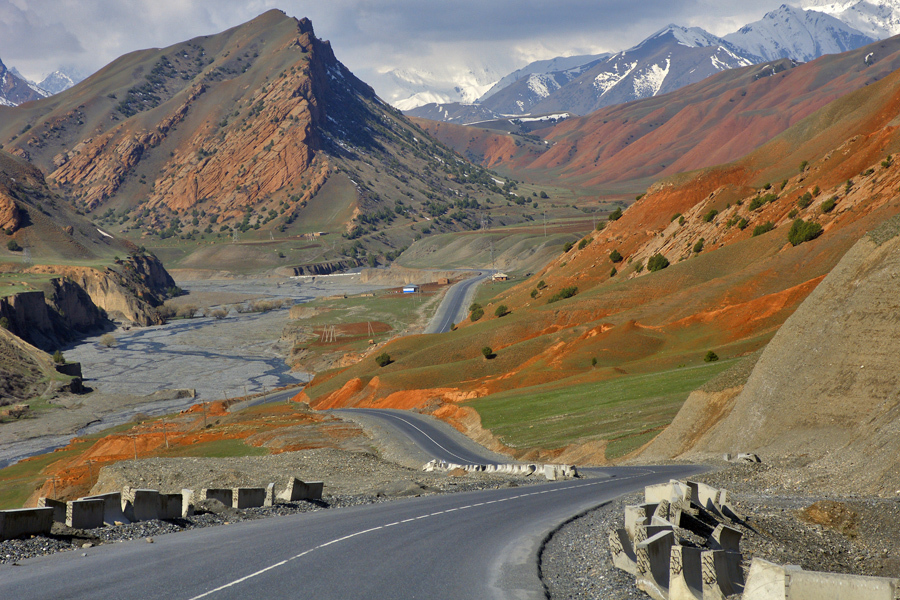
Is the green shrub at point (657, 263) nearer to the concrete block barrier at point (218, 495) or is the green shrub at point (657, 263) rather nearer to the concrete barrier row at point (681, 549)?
the concrete block barrier at point (218, 495)

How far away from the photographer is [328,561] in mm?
16844

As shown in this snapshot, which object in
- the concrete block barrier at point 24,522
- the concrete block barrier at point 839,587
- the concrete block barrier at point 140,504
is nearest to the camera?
the concrete block barrier at point 839,587

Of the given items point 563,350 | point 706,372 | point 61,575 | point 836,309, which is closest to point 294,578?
point 61,575

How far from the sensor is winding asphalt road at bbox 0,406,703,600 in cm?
1448

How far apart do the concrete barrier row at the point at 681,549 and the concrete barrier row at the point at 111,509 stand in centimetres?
1437

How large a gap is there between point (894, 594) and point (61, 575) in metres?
15.2

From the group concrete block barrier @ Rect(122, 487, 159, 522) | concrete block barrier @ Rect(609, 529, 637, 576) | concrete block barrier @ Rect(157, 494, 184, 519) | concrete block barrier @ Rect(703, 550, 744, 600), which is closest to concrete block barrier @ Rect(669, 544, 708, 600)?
concrete block barrier @ Rect(703, 550, 744, 600)

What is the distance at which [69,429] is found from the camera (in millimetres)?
94125

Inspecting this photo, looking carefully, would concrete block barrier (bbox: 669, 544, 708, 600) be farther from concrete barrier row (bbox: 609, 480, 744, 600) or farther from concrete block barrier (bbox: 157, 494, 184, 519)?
concrete block barrier (bbox: 157, 494, 184, 519)

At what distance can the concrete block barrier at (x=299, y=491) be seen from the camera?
93.5 ft

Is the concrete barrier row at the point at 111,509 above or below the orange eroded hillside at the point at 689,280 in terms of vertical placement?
below

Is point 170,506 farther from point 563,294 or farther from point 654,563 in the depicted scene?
point 563,294

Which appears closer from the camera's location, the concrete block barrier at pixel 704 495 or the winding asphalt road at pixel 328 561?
the winding asphalt road at pixel 328 561

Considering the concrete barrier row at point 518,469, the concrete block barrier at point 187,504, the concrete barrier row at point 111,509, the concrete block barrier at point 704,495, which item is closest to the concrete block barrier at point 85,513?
the concrete barrier row at point 111,509
